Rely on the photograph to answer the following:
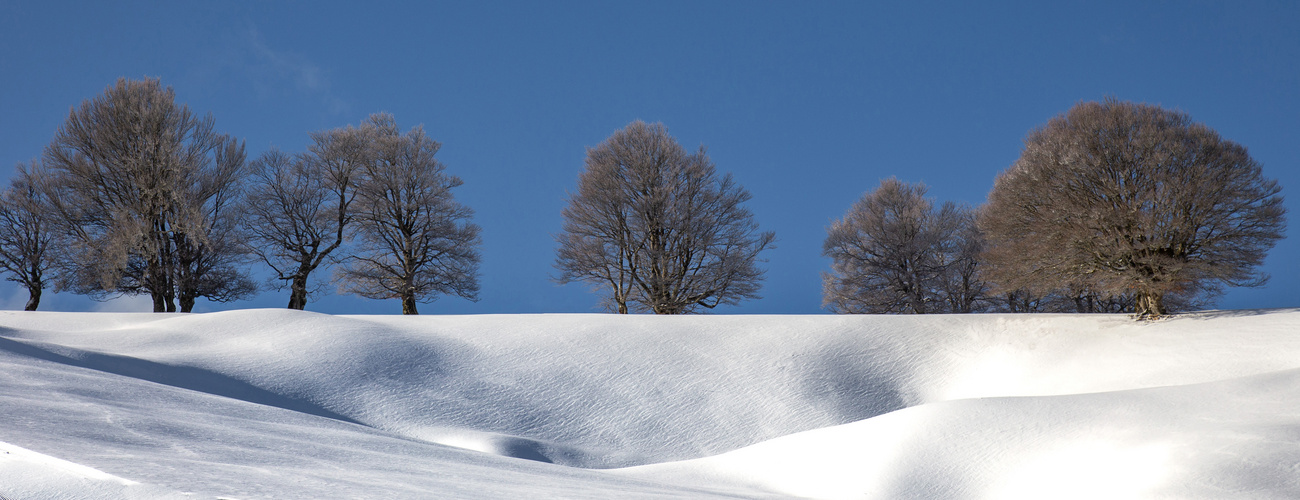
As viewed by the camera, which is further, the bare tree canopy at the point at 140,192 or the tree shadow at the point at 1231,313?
the bare tree canopy at the point at 140,192

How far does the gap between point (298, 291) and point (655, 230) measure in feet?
35.6

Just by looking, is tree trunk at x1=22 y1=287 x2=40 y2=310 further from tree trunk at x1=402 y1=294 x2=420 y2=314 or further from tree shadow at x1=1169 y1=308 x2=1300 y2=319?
tree shadow at x1=1169 y1=308 x2=1300 y2=319

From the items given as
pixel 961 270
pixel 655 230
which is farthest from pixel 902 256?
pixel 655 230

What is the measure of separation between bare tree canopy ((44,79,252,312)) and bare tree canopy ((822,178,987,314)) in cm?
1847

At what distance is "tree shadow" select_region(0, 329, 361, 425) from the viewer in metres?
10.0

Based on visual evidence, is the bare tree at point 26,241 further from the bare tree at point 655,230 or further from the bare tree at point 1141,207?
the bare tree at point 1141,207

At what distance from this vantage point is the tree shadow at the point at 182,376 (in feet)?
32.9

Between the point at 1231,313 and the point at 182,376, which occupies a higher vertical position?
the point at 1231,313

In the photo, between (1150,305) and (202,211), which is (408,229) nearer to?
(202,211)

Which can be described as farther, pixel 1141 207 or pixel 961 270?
pixel 961 270

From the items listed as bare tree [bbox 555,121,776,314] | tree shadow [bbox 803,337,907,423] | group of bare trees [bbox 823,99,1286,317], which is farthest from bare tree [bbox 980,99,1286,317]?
bare tree [bbox 555,121,776,314]

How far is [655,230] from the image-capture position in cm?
2112

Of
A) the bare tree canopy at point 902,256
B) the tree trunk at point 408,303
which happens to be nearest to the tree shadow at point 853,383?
the bare tree canopy at point 902,256

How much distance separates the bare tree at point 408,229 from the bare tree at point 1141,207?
1512 cm
